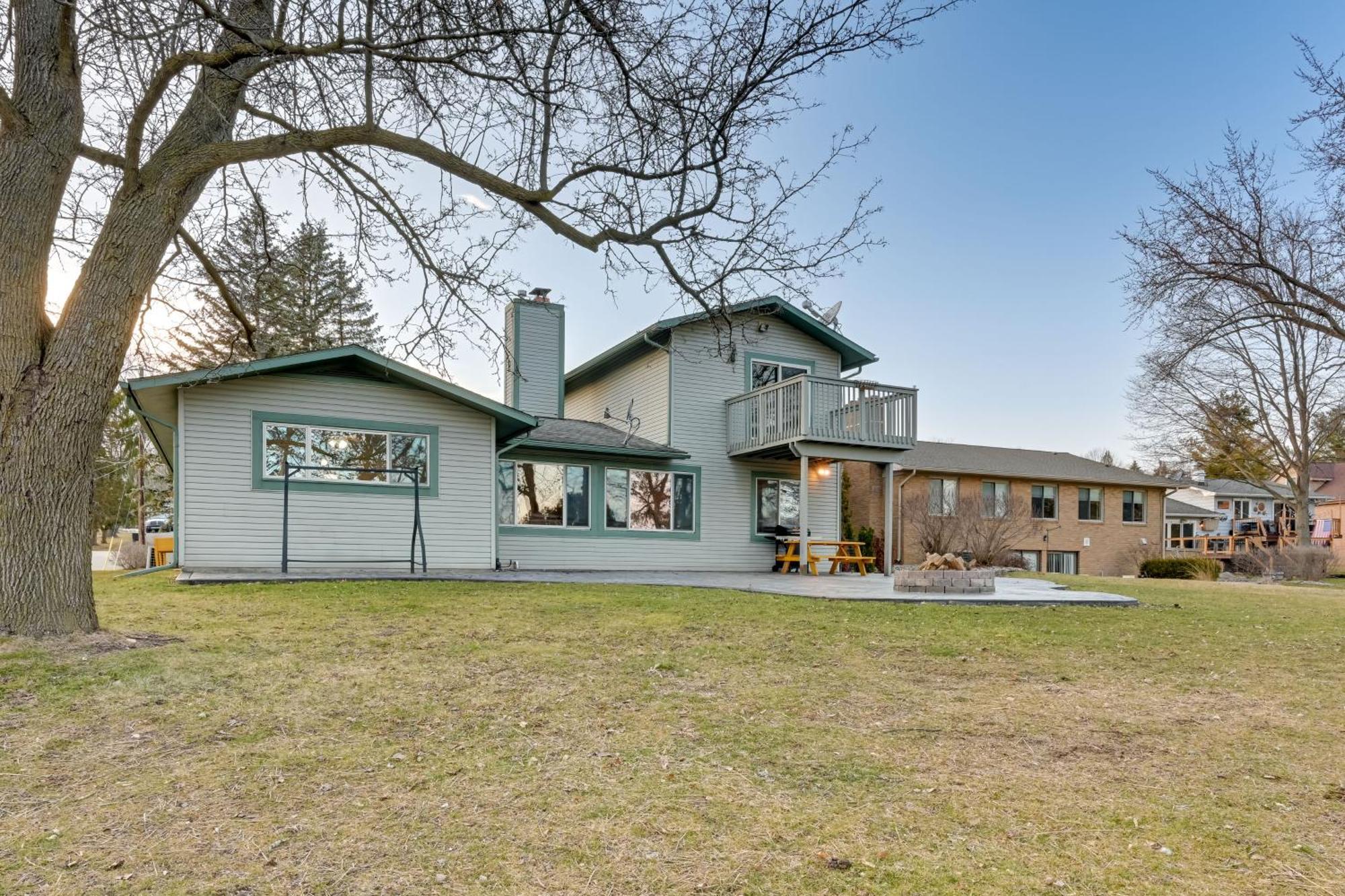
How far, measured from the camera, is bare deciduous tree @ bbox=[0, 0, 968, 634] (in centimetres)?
519

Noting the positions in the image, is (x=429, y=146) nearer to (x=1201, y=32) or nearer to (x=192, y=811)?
(x=192, y=811)

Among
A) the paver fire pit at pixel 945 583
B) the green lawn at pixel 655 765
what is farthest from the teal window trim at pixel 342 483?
the paver fire pit at pixel 945 583

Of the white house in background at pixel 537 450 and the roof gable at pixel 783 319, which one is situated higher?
the roof gable at pixel 783 319

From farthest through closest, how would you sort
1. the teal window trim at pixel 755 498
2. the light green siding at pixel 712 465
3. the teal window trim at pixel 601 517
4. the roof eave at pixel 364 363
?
1. the teal window trim at pixel 755 498
2. the light green siding at pixel 712 465
3. the teal window trim at pixel 601 517
4. the roof eave at pixel 364 363

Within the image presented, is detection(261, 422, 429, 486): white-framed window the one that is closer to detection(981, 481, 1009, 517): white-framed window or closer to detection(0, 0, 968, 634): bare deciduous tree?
detection(0, 0, 968, 634): bare deciduous tree

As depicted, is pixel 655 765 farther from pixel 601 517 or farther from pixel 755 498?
pixel 755 498

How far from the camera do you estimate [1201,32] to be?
11.8m

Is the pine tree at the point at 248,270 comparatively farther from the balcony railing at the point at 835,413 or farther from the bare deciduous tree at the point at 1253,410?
the bare deciduous tree at the point at 1253,410

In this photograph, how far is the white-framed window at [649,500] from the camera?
626 inches

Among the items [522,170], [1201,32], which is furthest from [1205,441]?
[522,170]

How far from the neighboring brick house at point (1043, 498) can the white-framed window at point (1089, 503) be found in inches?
1.0

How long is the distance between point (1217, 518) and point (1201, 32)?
35.5 metres

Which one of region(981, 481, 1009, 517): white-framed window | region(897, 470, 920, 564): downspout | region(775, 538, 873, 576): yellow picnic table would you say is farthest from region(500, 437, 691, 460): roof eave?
region(981, 481, 1009, 517): white-framed window

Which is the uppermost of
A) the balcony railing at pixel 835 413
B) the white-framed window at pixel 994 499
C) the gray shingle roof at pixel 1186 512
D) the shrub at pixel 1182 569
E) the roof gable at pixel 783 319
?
the roof gable at pixel 783 319
